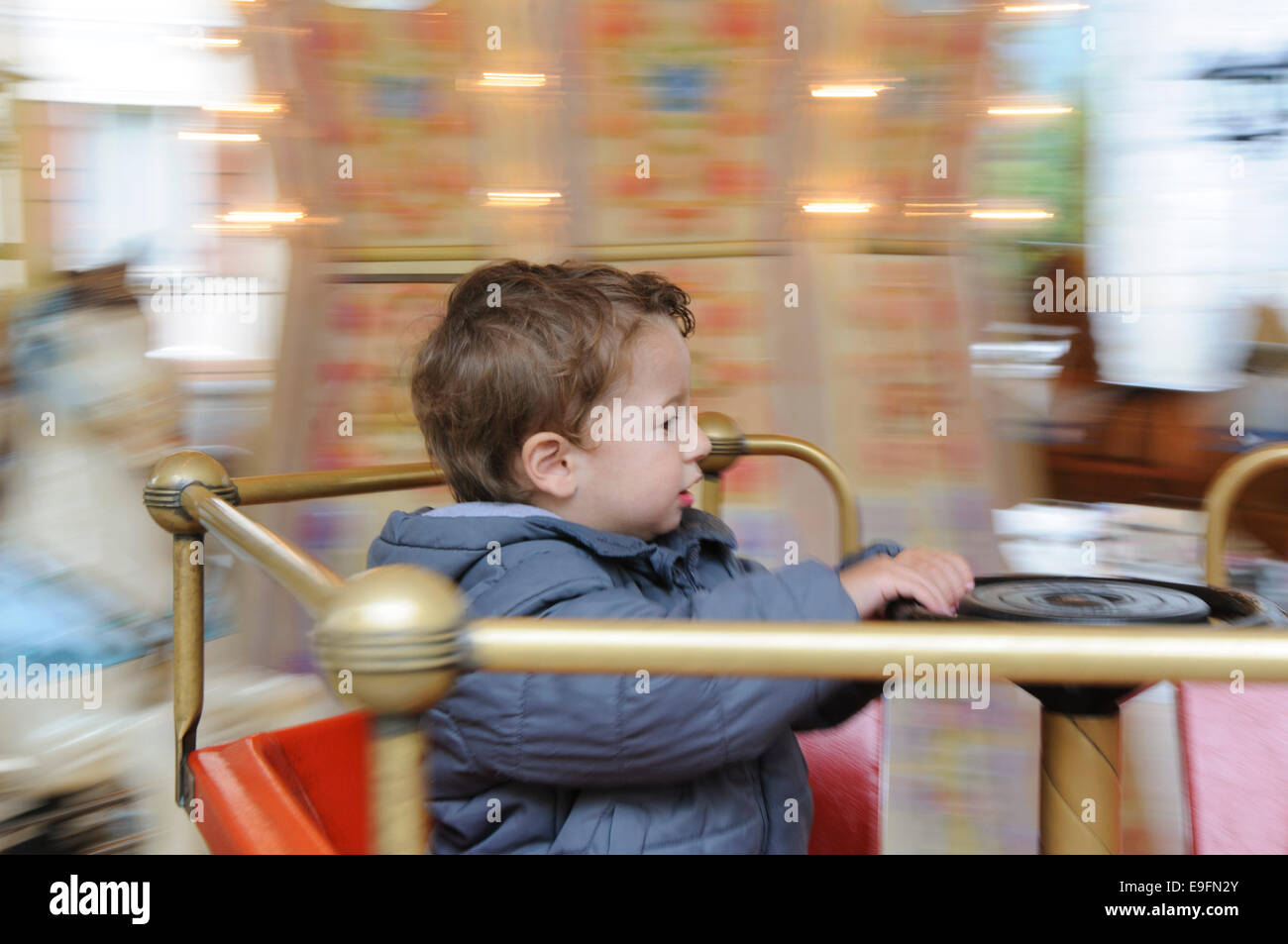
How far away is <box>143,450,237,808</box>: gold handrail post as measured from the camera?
34.4 inches

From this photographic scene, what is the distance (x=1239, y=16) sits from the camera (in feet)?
6.20

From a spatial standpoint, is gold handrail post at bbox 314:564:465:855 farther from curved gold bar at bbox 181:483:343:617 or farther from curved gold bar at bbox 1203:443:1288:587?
curved gold bar at bbox 1203:443:1288:587

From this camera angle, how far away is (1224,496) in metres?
1.18

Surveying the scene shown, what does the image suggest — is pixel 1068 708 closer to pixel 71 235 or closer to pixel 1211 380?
pixel 1211 380

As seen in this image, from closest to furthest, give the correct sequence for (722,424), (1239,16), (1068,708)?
1. (1068,708)
2. (722,424)
3. (1239,16)

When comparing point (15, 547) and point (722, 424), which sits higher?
point (722, 424)

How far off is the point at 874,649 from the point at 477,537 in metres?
0.38

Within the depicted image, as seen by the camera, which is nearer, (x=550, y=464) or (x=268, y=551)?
(x=268, y=551)

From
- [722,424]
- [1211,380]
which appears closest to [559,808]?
[722,424]

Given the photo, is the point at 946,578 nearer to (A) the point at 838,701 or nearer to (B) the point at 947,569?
(B) the point at 947,569

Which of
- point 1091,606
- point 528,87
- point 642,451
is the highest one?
point 528,87

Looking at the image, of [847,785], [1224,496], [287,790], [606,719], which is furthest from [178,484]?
[1224,496]

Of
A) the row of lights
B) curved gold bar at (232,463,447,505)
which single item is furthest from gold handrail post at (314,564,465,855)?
the row of lights

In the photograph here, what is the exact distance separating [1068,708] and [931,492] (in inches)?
56.7
